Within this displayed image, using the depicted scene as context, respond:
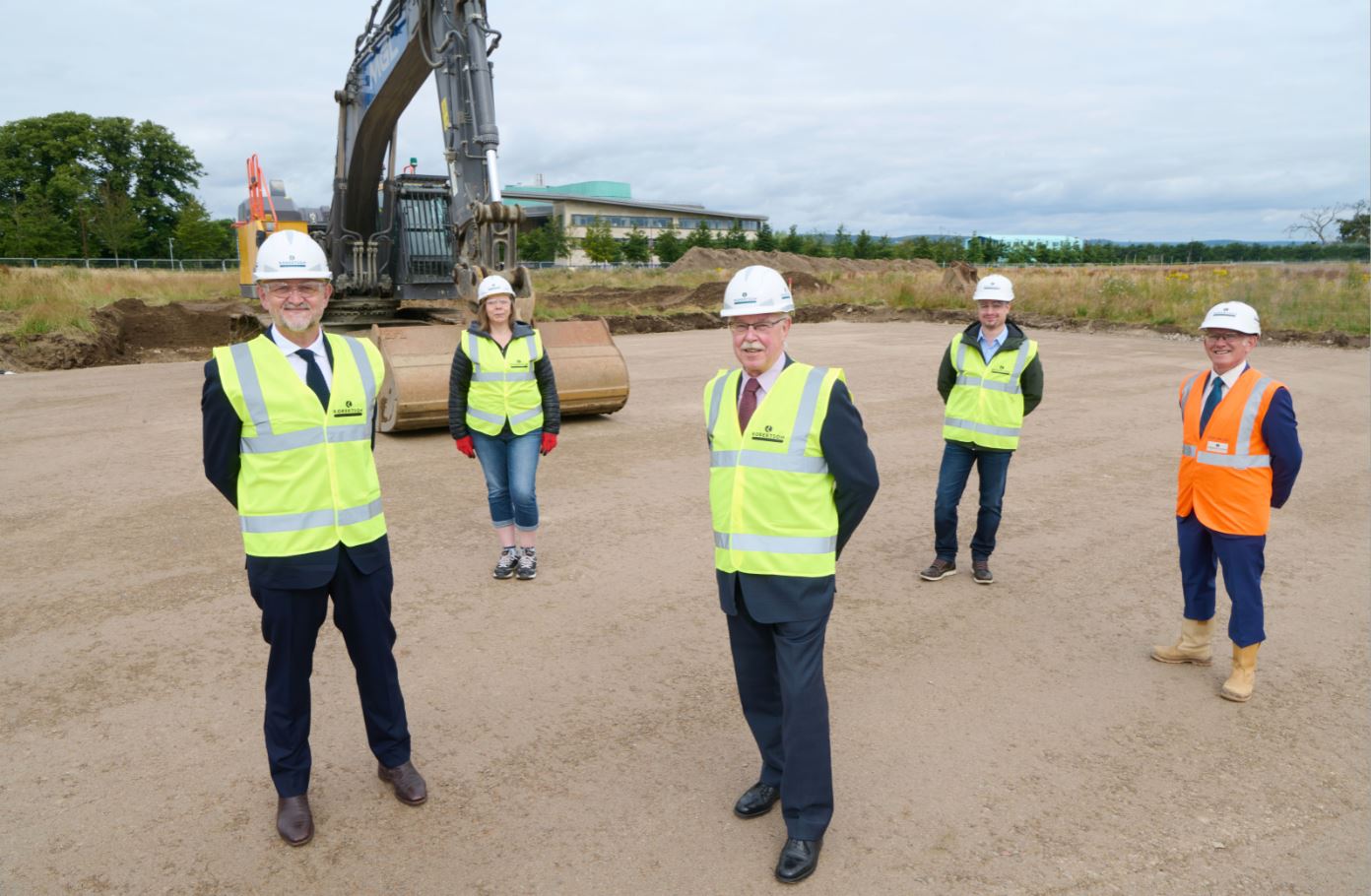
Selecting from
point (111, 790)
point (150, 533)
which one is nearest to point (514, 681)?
point (111, 790)

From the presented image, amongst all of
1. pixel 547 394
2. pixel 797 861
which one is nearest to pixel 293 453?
pixel 797 861

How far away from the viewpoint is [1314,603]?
19.1 feet

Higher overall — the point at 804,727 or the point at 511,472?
the point at 511,472

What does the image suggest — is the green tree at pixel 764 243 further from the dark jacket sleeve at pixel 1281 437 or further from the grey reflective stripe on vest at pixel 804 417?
the grey reflective stripe on vest at pixel 804 417

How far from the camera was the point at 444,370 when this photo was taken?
1026 cm

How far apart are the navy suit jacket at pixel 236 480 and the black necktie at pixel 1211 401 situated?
395 cm

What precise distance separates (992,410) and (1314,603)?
7.37 feet

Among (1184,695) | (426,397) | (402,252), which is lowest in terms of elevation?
(1184,695)

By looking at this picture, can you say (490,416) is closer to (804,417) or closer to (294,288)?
(294,288)

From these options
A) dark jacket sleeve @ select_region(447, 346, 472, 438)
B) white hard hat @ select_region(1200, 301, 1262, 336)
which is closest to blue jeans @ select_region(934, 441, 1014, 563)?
white hard hat @ select_region(1200, 301, 1262, 336)

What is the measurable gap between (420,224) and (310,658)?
39.6 ft

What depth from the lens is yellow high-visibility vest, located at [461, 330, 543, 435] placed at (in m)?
6.05

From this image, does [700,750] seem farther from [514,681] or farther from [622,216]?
[622,216]

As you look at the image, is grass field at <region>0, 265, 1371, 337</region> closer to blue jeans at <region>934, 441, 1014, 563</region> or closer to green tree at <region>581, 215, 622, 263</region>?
blue jeans at <region>934, 441, 1014, 563</region>
